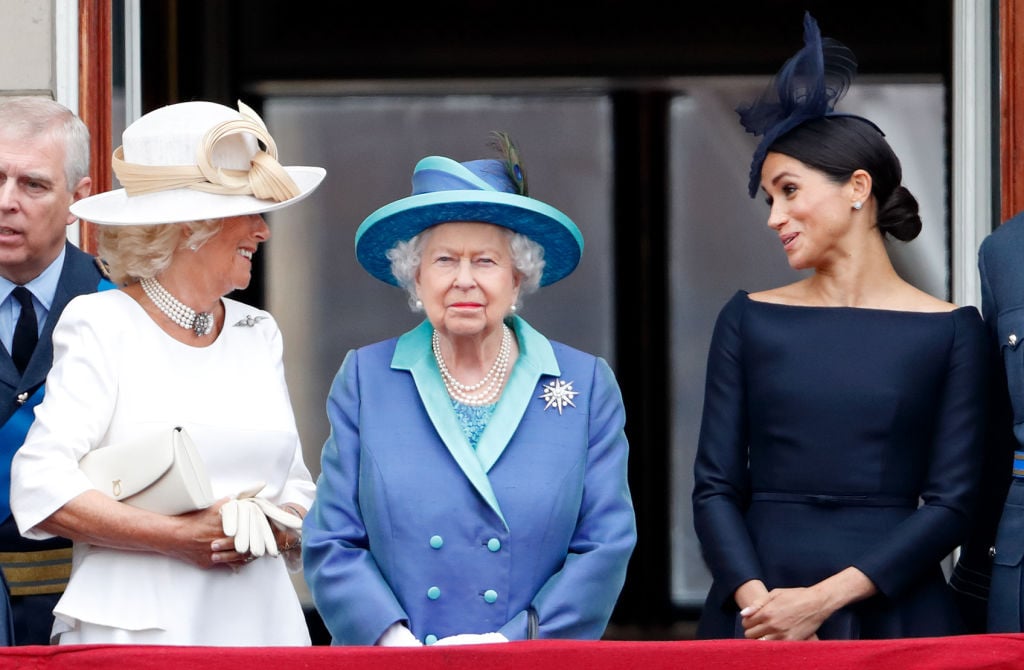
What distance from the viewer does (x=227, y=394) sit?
3322mm

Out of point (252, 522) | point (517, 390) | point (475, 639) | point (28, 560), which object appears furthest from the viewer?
point (28, 560)

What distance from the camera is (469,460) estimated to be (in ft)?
10.5

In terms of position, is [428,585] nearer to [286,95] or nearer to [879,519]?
[879,519]

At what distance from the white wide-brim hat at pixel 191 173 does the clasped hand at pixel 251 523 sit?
0.55 m

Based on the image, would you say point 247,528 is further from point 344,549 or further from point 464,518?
point 464,518

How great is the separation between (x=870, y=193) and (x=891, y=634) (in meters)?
0.89

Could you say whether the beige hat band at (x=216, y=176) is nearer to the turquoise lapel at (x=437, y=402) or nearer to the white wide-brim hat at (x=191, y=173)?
the white wide-brim hat at (x=191, y=173)

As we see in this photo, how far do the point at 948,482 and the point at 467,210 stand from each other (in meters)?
1.07

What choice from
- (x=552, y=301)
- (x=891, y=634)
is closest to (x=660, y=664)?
(x=891, y=634)

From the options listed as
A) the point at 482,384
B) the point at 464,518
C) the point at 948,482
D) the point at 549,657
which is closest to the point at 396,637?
the point at 464,518

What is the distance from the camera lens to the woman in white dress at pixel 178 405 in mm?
3143

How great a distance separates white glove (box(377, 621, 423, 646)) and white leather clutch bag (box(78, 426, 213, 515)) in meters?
0.40

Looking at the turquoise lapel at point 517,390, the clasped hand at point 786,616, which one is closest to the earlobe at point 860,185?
the turquoise lapel at point 517,390

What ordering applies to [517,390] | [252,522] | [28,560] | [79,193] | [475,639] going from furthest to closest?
1. [79,193]
2. [28,560]
3. [517,390]
4. [252,522]
5. [475,639]
